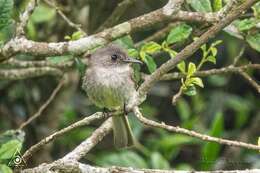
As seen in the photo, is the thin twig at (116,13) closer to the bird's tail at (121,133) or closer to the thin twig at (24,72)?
the thin twig at (24,72)

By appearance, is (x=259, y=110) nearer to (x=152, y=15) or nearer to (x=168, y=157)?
(x=168, y=157)

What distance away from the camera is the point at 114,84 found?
206 inches

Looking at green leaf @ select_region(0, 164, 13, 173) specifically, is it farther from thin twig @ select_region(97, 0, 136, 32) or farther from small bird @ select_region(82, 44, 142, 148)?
thin twig @ select_region(97, 0, 136, 32)

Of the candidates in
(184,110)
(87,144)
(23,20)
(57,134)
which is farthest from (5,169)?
(184,110)

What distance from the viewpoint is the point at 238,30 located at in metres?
4.70

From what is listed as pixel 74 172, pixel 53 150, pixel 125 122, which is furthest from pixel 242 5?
pixel 53 150

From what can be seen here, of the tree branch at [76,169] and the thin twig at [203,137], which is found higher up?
the thin twig at [203,137]

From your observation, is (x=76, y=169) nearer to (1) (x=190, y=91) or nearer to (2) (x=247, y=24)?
(1) (x=190, y=91)

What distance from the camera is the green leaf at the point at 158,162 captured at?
5920 mm

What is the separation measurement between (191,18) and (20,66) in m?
1.58

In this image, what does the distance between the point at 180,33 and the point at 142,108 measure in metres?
1.99

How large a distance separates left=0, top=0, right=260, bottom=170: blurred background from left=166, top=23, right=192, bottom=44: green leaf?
58cm

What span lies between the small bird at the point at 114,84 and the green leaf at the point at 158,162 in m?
0.73

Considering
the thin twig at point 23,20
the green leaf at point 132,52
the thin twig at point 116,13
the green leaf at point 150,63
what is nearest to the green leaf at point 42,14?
the thin twig at point 116,13
